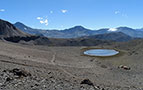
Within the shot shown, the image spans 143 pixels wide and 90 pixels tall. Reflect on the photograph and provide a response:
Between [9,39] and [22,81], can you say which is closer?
[22,81]

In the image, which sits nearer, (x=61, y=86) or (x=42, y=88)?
(x=42, y=88)

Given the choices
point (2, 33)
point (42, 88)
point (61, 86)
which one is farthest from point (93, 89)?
point (2, 33)

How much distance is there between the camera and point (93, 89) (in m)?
16.9

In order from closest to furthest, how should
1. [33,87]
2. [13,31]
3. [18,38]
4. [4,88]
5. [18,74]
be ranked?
[4,88] < [33,87] < [18,74] < [18,38] < [13,31]

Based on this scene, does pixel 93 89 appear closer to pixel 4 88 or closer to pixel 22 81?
pixel 22 81

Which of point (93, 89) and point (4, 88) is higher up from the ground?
point (4, 88)

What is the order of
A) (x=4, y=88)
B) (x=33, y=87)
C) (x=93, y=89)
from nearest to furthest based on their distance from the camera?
1. (x=4, y=88)
2. (x=33, y=87)
3. (x=93, y=89)

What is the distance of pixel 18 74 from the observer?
18109 millimetres

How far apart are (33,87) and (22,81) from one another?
1774mm

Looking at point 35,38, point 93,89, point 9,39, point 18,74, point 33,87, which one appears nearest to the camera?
point 33,87

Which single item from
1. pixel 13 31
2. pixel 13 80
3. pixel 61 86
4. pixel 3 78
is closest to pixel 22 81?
pixel 13 80

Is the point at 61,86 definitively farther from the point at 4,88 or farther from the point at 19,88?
the point at 4,88

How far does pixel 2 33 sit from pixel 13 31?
1755 cm

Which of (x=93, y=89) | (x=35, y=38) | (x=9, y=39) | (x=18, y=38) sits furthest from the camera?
(x=35, y=38)
